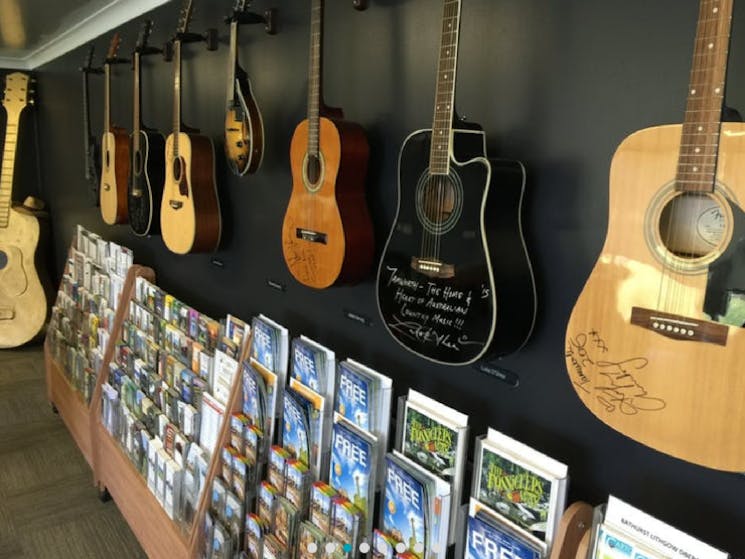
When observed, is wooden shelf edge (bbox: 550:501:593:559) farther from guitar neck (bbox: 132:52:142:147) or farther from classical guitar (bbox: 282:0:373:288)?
guitar neck (bbox: 132:52:142:147)

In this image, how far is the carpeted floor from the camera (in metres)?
2.21

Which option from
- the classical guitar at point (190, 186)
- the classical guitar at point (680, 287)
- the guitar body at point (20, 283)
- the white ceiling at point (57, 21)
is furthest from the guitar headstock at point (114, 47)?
the classical guitar at point (680, 287)

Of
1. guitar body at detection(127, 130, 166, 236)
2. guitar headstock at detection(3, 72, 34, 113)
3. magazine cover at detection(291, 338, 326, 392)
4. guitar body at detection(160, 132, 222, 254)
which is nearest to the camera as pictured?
magazine cover at detection(291, 338, 326, 392)

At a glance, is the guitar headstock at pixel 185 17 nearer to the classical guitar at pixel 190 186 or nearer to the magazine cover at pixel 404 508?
the classical guitar at pixel 190 186

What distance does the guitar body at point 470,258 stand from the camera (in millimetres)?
1075

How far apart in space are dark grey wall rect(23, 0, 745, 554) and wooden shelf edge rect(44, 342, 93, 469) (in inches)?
52.4

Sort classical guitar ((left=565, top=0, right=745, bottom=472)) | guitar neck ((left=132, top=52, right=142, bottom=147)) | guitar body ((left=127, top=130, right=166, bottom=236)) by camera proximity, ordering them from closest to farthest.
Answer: classical guitar ((left=565, top=0, right=745, bottom=472)) < guitar body ((left=127, top=130, right=166, bottom=236)) < guitar neck ((left=132, top=52, right=142, bottom=147))

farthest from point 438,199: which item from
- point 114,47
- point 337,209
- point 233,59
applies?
point 114,47

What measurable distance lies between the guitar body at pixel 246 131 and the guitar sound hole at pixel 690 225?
1287 millimetres

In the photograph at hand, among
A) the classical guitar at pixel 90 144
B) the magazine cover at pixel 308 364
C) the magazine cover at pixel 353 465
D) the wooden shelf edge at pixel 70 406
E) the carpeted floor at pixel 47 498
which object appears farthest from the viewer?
the classical guitar at pixel 90 144

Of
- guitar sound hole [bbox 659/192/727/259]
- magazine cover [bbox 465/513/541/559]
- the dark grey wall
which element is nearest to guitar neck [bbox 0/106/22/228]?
the dark grey wall

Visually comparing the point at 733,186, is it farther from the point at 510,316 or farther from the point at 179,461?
the point at 179,461

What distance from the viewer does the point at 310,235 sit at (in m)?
1.51

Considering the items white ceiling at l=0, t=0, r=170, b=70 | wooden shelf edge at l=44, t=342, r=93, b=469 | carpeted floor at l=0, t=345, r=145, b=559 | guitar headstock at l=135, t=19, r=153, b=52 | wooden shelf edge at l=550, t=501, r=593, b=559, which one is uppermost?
white ceiling at l=0, t=0, r=170, b=70
